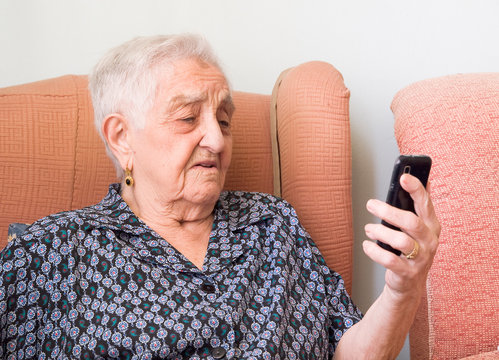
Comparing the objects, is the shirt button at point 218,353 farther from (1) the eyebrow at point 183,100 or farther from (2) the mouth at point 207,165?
(1) the eyebrow at point 183,100

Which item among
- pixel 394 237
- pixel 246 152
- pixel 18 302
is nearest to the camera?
pixel 394 237

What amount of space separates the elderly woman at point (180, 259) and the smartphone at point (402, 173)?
0.7 inches

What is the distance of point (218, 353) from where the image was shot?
1015 mm

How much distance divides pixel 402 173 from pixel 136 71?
623 millimetres

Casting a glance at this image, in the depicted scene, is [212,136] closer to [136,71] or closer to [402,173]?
[136,71]

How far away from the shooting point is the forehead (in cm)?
115

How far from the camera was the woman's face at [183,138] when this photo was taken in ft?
3.79

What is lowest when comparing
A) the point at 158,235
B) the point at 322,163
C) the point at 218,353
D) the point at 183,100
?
the point at 218,353

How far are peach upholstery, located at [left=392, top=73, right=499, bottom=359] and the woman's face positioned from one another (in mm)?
505

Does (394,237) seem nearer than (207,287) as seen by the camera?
Yes

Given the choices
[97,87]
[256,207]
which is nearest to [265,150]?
[256,207]

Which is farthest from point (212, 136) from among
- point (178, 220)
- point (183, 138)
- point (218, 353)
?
point (218, 353)

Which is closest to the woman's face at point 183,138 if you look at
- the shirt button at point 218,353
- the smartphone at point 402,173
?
the shirt button at point 218,353

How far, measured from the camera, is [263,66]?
1.82 m
